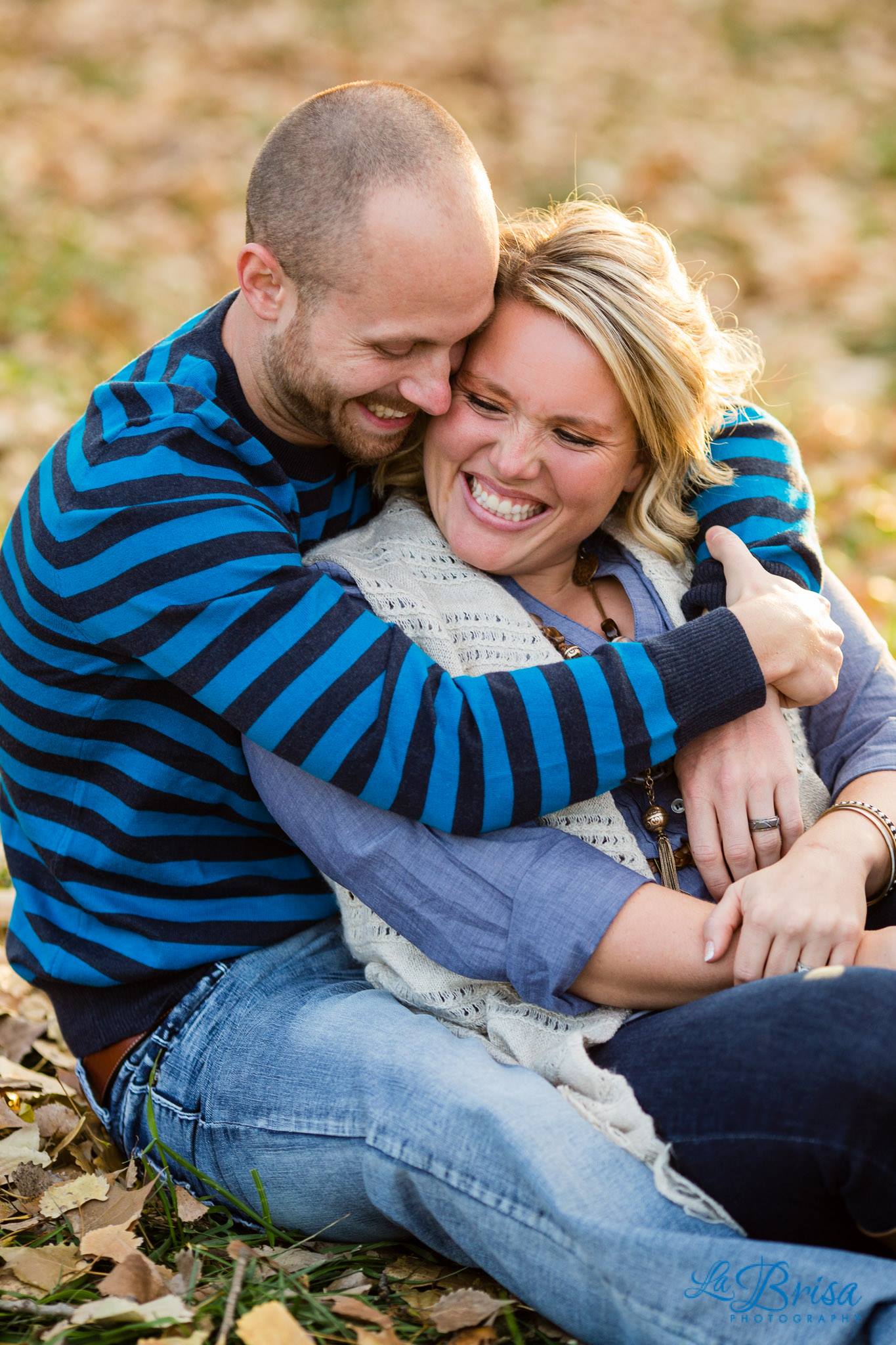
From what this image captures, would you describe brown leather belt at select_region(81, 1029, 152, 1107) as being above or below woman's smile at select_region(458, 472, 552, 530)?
below

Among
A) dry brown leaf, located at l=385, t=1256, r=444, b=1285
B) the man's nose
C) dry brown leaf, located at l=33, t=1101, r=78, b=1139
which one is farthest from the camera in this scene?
dry brown leaf, located at l=33, t=1101, r=78, b=1139

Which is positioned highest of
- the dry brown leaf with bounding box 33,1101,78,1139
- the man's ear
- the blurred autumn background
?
the blurred autumn background

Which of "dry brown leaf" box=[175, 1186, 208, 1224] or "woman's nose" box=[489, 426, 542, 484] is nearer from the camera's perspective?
"dry brown leaf" box=[175, 1186, 208, 1224]

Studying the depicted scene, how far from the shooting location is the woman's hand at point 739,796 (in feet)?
7.27

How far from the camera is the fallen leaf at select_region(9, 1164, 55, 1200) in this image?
2260mm

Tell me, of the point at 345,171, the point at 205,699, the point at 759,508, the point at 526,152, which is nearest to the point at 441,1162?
the point at 205,699

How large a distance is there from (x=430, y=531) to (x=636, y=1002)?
3.09 feet

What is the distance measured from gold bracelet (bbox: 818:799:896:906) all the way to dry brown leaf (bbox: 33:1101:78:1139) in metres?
1.54

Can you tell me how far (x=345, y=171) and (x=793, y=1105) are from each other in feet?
5.35

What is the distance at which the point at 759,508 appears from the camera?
2.60 m

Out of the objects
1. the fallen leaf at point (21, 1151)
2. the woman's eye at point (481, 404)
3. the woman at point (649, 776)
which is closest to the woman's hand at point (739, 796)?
the woman at point (649, 776)

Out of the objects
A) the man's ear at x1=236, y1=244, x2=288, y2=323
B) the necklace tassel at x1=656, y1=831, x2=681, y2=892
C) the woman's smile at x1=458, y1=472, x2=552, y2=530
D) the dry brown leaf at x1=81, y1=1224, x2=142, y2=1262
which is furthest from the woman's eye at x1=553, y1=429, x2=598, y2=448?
the dry brown leaf at x1=81, y1=1224, x2=142, y2=1262

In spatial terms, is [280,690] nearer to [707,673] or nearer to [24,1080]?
[707,673]

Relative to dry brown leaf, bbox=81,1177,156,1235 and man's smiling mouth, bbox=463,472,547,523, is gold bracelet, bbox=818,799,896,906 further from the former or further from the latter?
dry brown leaf, bbox=81,1177,156,1235
